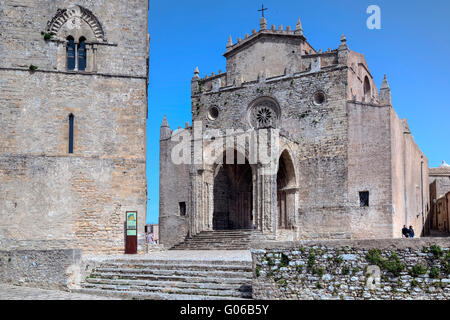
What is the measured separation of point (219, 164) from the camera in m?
28.8

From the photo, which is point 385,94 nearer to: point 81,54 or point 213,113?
point 213,113

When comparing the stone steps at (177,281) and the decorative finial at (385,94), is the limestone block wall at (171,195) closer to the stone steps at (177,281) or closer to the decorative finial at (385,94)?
the decorative finial at (385,94)

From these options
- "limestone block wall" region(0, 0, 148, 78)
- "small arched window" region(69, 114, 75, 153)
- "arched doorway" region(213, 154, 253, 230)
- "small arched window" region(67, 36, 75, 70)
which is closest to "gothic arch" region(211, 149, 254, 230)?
"arched doorway" region(213, 154, 253, 230)

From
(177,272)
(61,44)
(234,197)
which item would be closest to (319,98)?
(234,197)

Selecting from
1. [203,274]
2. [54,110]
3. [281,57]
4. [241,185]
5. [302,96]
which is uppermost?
[281,57]

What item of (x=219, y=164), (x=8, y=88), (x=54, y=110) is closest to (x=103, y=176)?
(x=54, y=110)

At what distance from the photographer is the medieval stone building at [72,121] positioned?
65.4ft

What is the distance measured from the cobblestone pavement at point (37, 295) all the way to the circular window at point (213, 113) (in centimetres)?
1901

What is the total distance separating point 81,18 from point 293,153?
13.2 m

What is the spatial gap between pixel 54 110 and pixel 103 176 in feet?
10.3

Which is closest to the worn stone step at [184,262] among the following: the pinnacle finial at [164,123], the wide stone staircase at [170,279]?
the wide stone staircase at [170,279]

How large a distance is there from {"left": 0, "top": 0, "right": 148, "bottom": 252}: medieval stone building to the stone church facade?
284 inches

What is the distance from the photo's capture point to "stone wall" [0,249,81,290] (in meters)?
15.2

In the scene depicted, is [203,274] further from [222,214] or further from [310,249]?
[222,214]
